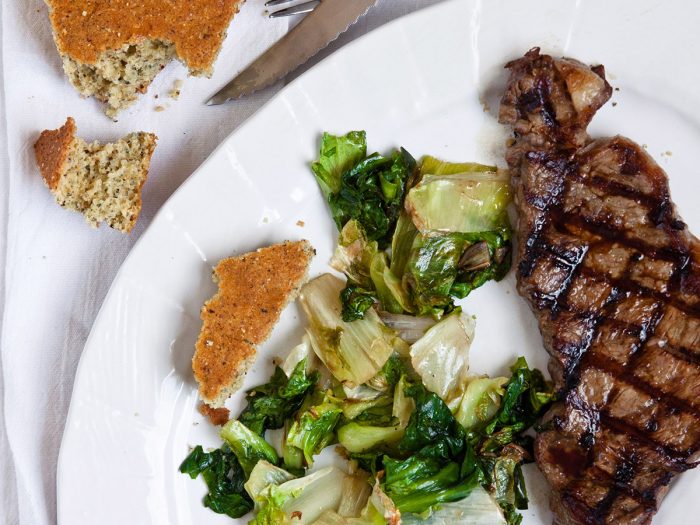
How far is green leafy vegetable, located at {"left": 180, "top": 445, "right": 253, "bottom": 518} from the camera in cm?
424

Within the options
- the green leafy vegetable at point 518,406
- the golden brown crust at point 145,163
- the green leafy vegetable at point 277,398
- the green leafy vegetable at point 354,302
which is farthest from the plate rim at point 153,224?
the green leafy vegetable at point 518,406

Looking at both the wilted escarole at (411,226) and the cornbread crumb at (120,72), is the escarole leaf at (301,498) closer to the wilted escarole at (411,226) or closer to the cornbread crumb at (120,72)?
the wilted escarole at (411,226)

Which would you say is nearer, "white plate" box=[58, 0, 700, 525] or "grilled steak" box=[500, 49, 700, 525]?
"grilled steak" box=[500, 49, 700, 525]

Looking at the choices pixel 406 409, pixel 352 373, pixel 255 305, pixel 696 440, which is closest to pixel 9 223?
pixel 255 305

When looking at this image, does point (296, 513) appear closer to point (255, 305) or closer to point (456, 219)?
point (255, 305)

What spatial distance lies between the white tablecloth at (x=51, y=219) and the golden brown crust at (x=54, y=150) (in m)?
0.16

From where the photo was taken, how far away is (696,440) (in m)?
3.84

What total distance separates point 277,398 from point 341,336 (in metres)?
0.52

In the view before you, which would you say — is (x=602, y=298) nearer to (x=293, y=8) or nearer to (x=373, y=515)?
(x=373, y=515)

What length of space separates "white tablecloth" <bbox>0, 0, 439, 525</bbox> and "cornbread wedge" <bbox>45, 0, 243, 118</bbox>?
231 millimetres

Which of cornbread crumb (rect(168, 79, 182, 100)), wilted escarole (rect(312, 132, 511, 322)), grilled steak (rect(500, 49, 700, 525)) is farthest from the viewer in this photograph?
cornbread crumb (rect(168, 79, 182, 100))

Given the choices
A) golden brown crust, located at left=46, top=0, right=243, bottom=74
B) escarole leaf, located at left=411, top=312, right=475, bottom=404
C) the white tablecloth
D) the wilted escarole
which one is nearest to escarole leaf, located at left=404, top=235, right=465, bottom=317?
the wilted escarole

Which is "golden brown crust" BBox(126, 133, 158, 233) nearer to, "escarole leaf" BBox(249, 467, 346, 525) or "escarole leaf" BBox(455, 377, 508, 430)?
"escarole leaf" BBox(249, 467, 346, 525)

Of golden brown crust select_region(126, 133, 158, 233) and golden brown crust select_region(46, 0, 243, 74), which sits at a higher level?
golden brown crust select_region(46, 0, 243, 74)
